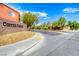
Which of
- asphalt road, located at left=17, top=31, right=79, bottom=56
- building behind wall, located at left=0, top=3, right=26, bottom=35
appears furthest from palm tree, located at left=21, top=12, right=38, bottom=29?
asphalt road, located at left=17, top=31, right=79, bottom=56

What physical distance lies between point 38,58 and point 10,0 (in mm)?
7225

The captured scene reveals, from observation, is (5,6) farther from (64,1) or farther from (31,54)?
(31,54)

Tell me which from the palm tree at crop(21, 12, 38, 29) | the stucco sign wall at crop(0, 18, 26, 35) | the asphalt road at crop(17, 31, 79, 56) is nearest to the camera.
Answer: the asphalt road at crop(17, 31, 79, 56)

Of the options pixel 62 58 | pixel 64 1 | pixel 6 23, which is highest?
pixel 64 1

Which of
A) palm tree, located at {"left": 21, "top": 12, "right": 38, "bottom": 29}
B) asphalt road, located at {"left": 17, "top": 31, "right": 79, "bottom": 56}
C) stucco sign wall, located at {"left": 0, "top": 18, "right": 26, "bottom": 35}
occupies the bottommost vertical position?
asphalt road, located at {"left": 17, "top": 31, "right": 79, "bottom": 56}

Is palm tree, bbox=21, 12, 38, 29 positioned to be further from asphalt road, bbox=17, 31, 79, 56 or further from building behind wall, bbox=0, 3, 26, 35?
asphalt road, bbox=17, 31, 79, 56

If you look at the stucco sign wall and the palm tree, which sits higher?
the palm tree

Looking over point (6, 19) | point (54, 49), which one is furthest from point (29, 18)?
point (54, 49)

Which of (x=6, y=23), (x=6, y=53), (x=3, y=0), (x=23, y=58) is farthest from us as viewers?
(x=6, y=23)

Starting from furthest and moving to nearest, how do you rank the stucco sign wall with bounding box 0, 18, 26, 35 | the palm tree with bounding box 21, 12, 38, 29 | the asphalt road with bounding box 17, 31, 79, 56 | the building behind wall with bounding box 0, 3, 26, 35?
the palm tree with bounding box 21, 12, 38, 29, the building behind wall with bounding box 0, 3, 26, 35, the stucco sign wall with bounding box 0, 18, 26, 35, the asphalt road with bounding box 17, 31, 79, 56

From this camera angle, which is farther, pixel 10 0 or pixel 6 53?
pixel 10 0

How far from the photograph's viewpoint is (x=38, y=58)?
26.3 ft

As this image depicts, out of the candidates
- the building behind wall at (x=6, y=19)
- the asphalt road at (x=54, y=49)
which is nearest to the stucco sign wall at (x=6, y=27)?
the building behind wall at (x=6, y=19)

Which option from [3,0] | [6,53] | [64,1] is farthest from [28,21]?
[6,53]
